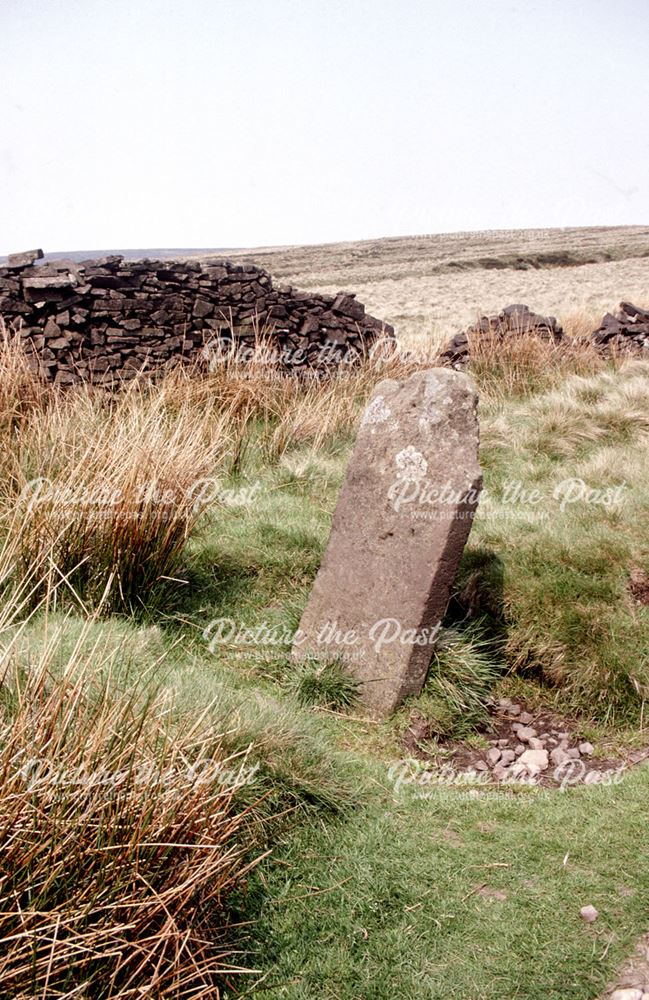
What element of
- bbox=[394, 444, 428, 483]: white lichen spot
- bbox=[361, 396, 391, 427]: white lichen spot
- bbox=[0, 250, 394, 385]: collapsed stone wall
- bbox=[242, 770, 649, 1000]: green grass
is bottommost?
bbox=[242, 770, 649, 1000]: green grass

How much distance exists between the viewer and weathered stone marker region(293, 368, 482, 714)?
4121 millimetres

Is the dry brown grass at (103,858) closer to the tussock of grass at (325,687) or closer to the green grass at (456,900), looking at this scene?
the green grass at (456,900)

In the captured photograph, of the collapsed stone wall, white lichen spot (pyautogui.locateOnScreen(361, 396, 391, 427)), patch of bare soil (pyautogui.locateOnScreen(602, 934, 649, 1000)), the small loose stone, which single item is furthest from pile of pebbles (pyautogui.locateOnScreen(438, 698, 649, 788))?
the collapsed stone wall

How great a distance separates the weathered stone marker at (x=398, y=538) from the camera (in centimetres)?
412

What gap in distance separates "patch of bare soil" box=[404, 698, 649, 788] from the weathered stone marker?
351mm

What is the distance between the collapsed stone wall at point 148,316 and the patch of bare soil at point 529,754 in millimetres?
5727

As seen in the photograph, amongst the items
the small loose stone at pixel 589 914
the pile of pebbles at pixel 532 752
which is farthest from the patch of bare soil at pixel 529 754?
the small loose stone at pixel 589 914

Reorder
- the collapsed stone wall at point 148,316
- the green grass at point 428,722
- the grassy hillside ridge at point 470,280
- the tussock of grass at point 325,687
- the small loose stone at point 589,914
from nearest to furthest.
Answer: the green grass at point 428,722 → the small loose stone at point 589,914 → the tussock of grass at point 325,687 → the collapsed stone wall at point 148,316 → the grassy hillside ridge at point 470,280

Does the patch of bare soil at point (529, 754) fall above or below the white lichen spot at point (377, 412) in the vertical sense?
below

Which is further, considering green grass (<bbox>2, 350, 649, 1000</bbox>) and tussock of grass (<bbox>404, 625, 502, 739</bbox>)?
tussock of grass (<bbox>404, 625, 502, 739</bbox>)

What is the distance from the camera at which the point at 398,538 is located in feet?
13.9

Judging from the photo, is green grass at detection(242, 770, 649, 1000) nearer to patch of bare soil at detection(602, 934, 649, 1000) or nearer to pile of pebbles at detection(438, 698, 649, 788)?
patch of bare soil at detection(602, 934, 649, 1000)

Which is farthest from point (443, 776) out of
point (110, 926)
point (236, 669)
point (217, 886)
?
point (110, 926)

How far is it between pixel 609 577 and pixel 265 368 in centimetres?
516
